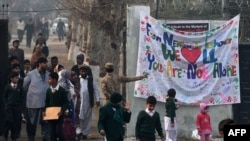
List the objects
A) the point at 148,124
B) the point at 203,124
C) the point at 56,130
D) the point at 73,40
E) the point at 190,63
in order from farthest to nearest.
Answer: the point at 73,40 < the point at 190,63 < the point at 203,124 < the point at 56,130 < the point at 148,124

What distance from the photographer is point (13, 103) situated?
14672 mm

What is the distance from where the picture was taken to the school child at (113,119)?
1176 cm

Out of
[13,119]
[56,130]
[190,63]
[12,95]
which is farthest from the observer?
[190,63]

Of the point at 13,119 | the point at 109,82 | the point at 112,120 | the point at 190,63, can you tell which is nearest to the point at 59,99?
the point at 109,82

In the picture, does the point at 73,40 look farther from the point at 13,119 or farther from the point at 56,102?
the point at 56,102

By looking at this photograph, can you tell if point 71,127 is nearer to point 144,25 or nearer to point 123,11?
point 144,25

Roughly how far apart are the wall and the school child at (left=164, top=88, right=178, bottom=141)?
94cm

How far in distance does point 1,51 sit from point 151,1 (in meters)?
6.25

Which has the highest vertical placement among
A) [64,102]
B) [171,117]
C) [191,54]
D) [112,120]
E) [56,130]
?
[191,54]

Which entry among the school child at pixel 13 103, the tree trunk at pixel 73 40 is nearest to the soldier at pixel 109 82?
the school child at pixel 13 103

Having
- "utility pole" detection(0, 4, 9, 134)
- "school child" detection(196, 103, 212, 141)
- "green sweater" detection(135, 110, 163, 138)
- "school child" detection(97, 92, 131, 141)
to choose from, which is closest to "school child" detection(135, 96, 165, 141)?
"green sweater" detection(135, 110, 163, 138)

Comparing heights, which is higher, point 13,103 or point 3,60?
point 3,60

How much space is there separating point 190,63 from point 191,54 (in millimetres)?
173

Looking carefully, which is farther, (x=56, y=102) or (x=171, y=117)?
(x=171, y=117)
